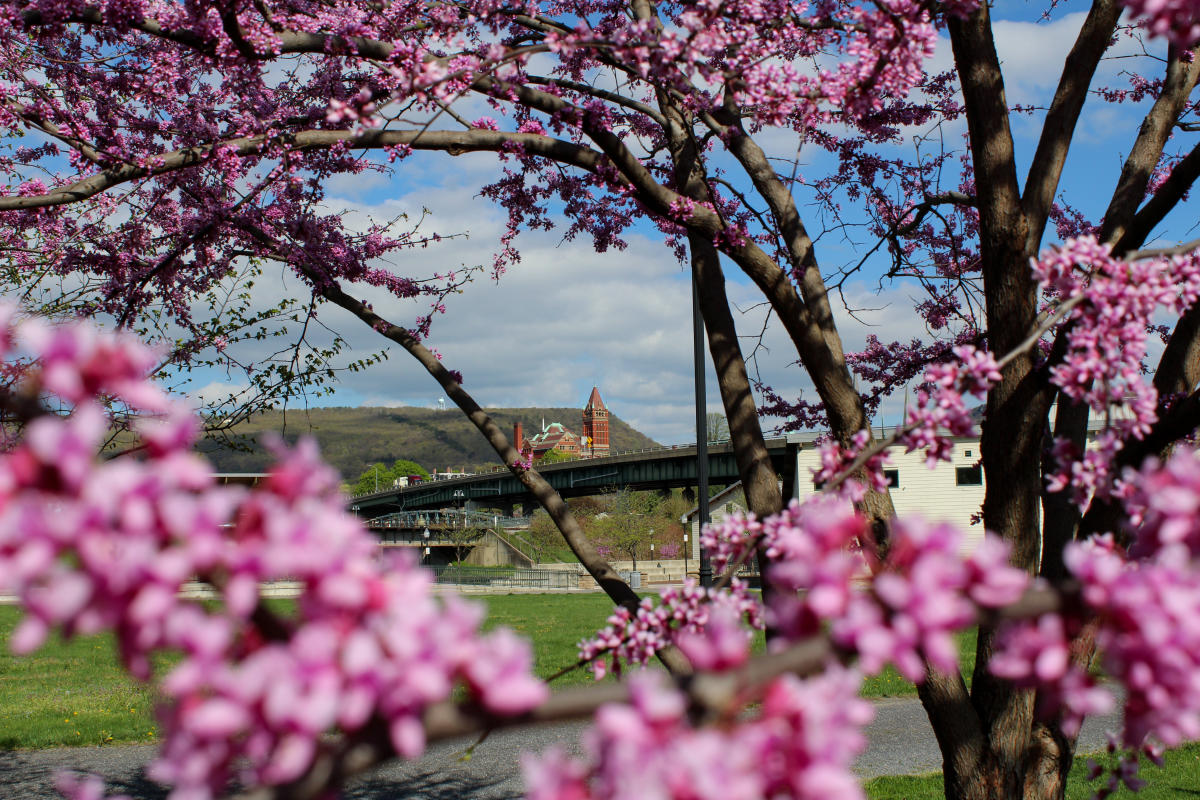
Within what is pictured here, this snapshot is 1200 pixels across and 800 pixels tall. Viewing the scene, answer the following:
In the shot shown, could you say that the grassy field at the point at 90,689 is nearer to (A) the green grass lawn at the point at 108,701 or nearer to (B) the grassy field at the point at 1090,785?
(A) the green grass lawn at the point at 108,701

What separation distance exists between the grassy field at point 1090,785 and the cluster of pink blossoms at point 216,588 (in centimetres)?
917

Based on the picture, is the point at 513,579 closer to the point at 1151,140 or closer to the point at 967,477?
the point at 967,477

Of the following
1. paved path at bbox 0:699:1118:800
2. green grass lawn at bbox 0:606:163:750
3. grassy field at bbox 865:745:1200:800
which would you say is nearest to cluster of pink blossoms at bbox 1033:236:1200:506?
grassy field at bbox 865:745:1200:800

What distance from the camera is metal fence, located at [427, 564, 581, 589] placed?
49562 mm

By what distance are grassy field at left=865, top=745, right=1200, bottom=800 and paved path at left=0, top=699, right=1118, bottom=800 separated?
0.71 metres

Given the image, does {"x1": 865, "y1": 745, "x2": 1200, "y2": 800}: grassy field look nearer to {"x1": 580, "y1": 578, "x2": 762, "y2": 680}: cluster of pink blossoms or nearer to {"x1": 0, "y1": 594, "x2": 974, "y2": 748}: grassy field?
{"x1": 0, "y1": 594, "x2": 974, "y2": 748}: grassy field

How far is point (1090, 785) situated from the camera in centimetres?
873

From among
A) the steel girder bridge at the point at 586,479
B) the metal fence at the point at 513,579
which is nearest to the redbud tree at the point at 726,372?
the steel girder bridge at the point at 586,479

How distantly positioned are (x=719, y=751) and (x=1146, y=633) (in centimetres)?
54

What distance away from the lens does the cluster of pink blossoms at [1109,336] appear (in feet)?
7.86

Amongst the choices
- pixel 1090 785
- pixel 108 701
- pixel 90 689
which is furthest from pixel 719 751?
pixel 90 689

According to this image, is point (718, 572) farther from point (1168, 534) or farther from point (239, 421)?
point (239, 421)

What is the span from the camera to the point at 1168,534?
1145mm

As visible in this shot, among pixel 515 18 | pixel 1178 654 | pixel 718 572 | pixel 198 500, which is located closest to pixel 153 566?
pixel 198 500
